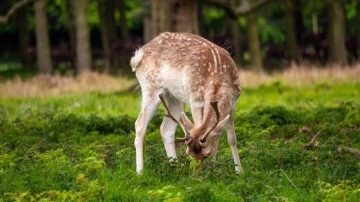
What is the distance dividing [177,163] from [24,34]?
3332 cm

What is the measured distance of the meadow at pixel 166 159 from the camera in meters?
8.71

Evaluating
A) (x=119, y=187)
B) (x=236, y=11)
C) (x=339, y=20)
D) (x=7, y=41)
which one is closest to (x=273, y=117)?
(x=119, y=187)

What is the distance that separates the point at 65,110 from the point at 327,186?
33.8 feet

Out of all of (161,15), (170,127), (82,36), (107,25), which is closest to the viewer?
(170,127)

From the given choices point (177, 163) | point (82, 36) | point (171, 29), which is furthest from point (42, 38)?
point (177, 163)

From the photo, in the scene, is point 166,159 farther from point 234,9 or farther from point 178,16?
point 234,9

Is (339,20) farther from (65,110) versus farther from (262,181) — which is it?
(262,181)

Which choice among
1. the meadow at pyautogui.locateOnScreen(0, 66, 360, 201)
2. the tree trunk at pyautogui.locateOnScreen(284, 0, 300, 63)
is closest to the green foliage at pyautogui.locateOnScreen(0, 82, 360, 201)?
the meadow at pyautogui.locateOnScreen(0, 66, 360, 201)

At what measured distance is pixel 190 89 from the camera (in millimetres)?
10445

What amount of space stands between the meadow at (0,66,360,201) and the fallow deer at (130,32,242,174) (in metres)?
0.24

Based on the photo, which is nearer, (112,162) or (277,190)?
(277,190)

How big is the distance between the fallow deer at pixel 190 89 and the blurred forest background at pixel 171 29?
5.70 feet

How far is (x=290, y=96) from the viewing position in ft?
65.5

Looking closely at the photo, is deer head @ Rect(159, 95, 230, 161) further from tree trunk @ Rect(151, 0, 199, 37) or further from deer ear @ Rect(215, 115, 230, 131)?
tree trunk @ Rect(151, 0, 199, 37)
